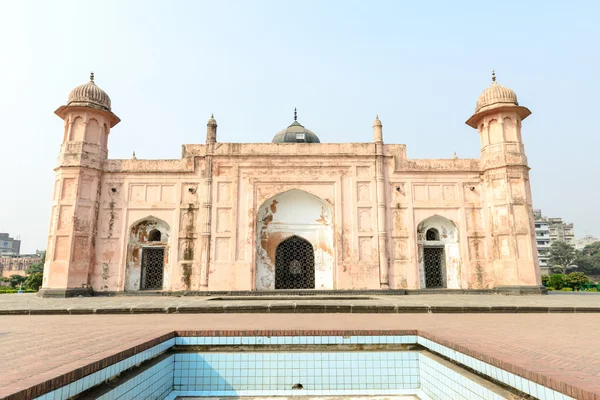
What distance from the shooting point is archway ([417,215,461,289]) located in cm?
1457

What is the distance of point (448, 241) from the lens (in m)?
14.8

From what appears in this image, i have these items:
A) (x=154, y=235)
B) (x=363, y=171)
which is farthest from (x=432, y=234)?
(x=154, y=235)

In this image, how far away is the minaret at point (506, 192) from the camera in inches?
523

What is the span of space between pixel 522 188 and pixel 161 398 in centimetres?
1381

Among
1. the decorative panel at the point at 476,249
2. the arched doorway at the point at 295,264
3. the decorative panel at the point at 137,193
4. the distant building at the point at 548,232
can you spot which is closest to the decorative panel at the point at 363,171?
the arched doorway at the point at 295,264

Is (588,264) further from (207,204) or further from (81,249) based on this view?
(81,249)

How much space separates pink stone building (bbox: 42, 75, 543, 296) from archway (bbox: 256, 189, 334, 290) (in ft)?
0.13

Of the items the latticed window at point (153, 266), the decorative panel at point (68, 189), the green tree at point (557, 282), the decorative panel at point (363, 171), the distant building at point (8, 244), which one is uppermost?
the distant building at point (8, 244)

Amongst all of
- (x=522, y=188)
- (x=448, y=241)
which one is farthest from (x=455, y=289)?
(x=522, y=188)

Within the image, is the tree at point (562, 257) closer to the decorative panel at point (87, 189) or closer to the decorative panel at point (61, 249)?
the decorative panel at point (87, 189)

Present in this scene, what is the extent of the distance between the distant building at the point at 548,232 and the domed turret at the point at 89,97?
6513cm

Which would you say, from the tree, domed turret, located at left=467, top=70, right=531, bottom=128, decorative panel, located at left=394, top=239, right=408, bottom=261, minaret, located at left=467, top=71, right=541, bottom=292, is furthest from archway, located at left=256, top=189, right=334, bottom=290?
the tree

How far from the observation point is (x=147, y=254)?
14.6 meters

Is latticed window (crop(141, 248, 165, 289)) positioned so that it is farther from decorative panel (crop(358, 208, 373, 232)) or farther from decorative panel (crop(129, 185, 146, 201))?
decorative panel (crop(358, 208, 373, 232))
